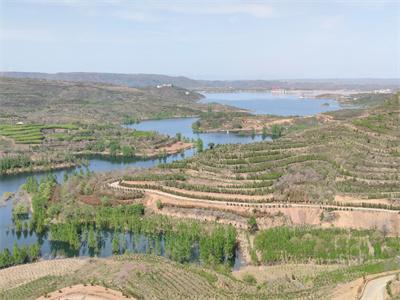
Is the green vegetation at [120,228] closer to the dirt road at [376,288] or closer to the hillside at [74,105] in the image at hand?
the dirt road at [376,288]

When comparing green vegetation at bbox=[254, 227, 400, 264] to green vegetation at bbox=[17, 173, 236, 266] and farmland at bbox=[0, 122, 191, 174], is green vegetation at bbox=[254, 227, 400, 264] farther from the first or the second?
farmland at bbox=[0, 122, 191, 174]

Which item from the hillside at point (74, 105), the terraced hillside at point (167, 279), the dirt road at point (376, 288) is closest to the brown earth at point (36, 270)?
the terraced hillside at point (167, 279)

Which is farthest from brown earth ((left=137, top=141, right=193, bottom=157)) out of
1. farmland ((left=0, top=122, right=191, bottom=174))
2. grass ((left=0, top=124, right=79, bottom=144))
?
grass ((left=0, top=124, right=79, bottom=144))

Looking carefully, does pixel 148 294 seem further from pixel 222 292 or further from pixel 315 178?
pixel 315 178

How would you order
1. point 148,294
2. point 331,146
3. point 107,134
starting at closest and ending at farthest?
point 148,294 → point 331,146 → point 107,134

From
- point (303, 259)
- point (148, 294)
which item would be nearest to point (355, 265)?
point (303, 259)

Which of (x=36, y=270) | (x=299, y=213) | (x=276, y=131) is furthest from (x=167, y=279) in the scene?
(x=276, y=131)
